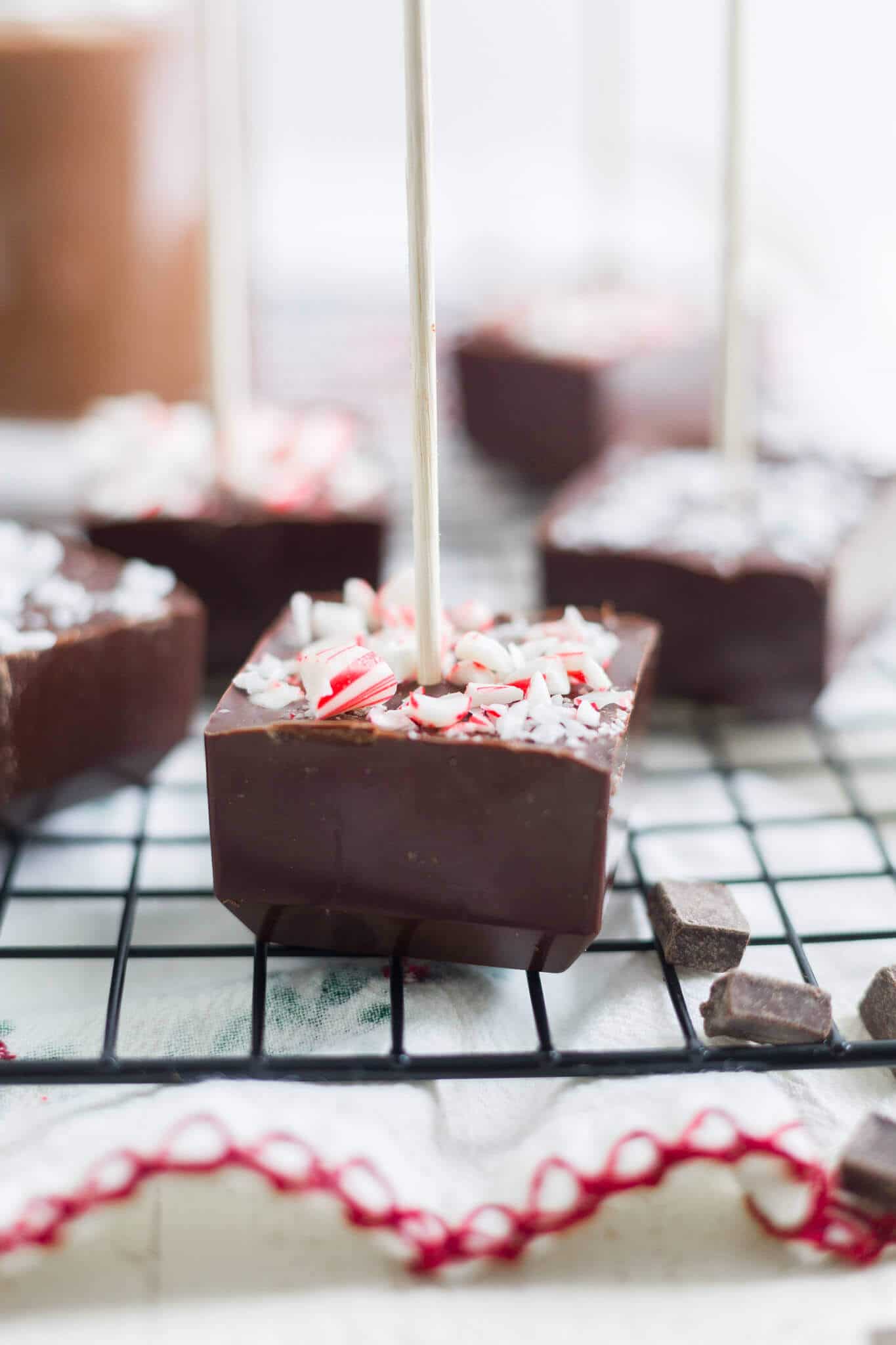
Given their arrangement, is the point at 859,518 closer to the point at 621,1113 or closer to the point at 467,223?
the point at 621,1113

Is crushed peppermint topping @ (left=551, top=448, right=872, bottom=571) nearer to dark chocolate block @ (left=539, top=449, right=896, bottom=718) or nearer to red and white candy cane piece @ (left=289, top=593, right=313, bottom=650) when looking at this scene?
dark chocolate block @ (left=539, top=449, right=896, bottom=718)

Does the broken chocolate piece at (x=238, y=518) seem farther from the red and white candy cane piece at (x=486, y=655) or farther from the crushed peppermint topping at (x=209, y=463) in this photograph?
the red and white candy cane piece at (x=486, y=655)

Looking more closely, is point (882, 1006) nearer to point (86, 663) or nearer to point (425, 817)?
point (425, 817)

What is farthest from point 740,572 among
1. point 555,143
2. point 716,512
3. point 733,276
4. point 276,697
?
point 555,143

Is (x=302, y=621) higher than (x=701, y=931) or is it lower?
higher

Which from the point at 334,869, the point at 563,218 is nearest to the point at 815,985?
the point at 334,869

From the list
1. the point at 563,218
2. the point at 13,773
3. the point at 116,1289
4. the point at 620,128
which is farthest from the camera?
the point at 563,218

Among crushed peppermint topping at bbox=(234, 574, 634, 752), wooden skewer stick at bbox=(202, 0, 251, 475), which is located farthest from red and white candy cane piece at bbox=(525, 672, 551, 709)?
wooden skewer stick at bbox=(202, 0, 251, 475)
